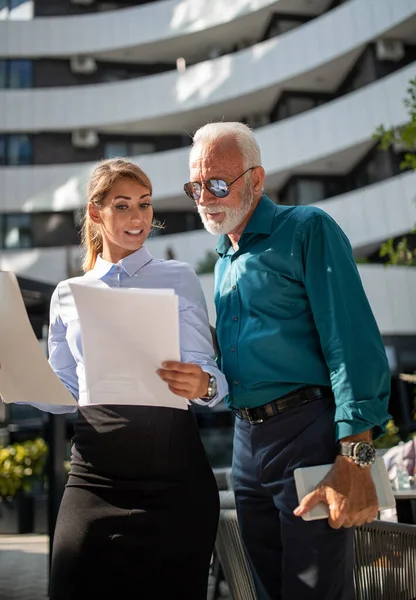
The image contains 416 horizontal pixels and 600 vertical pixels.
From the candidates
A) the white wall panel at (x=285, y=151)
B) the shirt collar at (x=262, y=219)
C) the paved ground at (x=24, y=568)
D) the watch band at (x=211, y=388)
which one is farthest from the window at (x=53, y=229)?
the watch band at (x=211, y=388)

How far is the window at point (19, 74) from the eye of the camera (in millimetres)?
23797

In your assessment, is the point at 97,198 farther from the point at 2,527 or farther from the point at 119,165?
the point at 2,527

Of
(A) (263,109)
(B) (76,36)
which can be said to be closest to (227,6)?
(A) (263,109)

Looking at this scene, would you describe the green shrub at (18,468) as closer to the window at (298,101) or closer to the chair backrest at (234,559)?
the chair backrest at (234,559)

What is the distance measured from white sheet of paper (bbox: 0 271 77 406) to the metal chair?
4.85ft

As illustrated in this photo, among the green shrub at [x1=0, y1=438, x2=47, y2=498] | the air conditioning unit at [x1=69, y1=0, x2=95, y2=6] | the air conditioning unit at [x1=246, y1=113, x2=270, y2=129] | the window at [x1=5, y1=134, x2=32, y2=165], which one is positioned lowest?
the green shrub at [x1=0, y1=438, x2=47, y2=498]

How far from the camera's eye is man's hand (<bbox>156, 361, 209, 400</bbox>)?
1.83m

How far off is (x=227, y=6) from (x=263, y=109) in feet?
10.9

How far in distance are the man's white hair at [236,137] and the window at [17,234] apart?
21.0m

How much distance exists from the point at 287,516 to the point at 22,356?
882 millimetres

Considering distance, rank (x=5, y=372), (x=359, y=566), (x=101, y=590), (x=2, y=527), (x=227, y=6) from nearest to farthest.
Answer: (x=101, y=590) < (x=5, y=372) < (x=359, y=566) < (x=2, y=527) < (x=227, y=6)

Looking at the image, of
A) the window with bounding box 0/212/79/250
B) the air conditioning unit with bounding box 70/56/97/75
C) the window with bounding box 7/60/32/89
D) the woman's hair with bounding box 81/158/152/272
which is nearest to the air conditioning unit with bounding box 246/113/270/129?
the air conditioning unit with bounding box 70/56/97/75

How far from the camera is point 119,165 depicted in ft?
7.34

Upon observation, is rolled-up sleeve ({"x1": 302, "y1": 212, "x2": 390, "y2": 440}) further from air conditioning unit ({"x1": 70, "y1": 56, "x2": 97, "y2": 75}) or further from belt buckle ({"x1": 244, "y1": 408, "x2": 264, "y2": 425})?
air conditioning unit ({"x1": 70, "y1": 56, "x2": 97, "y2": 75})
